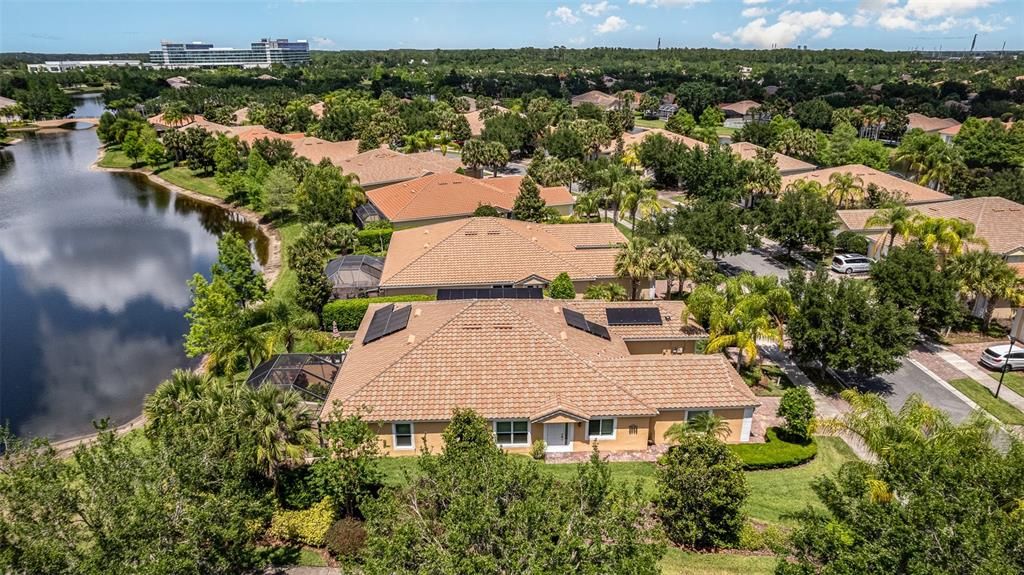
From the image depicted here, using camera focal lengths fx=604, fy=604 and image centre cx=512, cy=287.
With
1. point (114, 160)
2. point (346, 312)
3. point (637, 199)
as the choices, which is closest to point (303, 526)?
point (346, 312)

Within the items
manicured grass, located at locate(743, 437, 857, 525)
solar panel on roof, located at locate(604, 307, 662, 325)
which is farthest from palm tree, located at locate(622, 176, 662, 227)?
manicured grass, located at locate(743, 437, 857, 525)

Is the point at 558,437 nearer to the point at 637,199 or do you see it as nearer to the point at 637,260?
the point at 637,260

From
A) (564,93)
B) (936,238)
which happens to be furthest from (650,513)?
(564,93)

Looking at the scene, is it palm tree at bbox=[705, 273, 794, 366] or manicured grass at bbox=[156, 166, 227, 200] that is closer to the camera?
palm tree at bbox=[705, 273, 794, 366]

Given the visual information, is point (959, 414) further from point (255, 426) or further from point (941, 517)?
point (255, 426)

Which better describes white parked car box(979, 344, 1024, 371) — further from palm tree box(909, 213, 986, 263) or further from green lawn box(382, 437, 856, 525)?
green lawn box(382, 437, 856, 525)

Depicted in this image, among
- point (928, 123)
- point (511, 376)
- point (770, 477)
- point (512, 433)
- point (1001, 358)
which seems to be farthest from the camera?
point (928, 123)

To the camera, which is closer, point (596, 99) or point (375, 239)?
point (375, 239)
